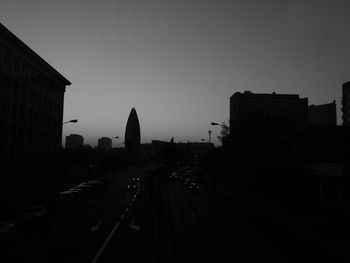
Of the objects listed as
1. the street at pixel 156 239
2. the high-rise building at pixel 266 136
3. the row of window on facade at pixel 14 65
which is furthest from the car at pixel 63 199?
the high-rise building at pixel 266 136

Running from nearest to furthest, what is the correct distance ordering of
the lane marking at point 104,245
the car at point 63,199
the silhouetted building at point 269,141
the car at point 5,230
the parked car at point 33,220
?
the lane marking at point 104,245
the car at point 5,230
the parked car at point 33,220
the car at point 63,199
the silhouetted building at point 269,141

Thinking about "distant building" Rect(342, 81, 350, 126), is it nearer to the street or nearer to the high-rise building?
the high-rise building

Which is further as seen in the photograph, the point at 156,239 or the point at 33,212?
the point at 33,212

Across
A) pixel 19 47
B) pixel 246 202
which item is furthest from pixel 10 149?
pixel 246 202

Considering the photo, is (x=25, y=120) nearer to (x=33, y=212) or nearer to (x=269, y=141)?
(x=33, y=212)

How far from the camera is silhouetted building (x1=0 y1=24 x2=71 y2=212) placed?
41.7 m

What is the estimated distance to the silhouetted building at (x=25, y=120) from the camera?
137 feet

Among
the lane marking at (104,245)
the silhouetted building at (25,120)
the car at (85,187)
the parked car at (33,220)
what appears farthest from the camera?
the car at (85,187)

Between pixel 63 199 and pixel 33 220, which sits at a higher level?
pixel 63 199

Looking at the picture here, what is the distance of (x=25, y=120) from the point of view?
47.7 meters

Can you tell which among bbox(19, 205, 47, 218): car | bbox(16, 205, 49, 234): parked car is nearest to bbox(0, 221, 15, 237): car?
bbox(16, 205, 49, 234): parked car

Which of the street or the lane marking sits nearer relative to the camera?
the lane marking

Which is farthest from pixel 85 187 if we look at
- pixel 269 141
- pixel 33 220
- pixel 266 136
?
pixel 269 141

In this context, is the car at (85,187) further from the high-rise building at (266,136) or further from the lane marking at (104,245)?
the lane marking at (104,245)
